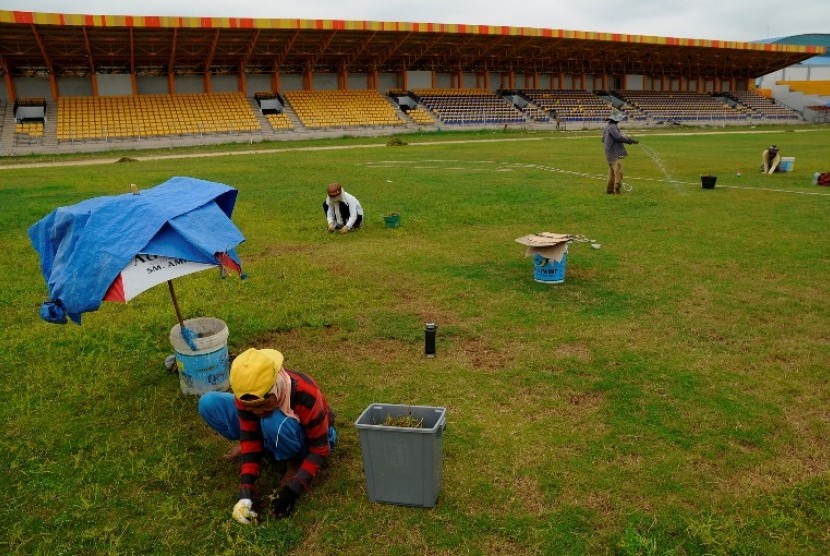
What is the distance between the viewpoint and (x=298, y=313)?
7332mm

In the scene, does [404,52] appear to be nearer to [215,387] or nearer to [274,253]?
[274,253]

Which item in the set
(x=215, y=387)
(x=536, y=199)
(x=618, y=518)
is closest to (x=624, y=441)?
(x=618, y=518)

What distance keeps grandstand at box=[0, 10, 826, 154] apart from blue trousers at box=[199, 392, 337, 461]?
131 feet

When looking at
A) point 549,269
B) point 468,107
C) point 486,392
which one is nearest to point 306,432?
point 486,392

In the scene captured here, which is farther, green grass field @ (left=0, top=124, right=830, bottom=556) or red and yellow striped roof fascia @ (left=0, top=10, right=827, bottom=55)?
red and yellow striped roof fascia @ (left=0, top=10, right=827, bottom=55)

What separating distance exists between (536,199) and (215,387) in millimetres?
10925

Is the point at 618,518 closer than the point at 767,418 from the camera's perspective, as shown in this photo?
Yes

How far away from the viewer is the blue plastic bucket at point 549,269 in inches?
316

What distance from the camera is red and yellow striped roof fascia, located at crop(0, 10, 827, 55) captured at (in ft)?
120

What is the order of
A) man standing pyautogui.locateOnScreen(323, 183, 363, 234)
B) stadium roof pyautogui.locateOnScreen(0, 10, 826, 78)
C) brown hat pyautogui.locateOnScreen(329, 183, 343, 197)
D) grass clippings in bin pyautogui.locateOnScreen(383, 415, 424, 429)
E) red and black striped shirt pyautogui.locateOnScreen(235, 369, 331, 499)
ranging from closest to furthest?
grass clippings in bin pyautogui.locateOnScreen(383, 415, 424, 429), red and black striped shirt pyautogui.locateOnScreen(235, 369, 331, 499), brown hat pyautogui.locateOnScreen(329, 183, 343, 197), man standing pyautogui.locateOnScreen(323, 183, 363, 234), stadium roof pyautogui.locateOnScreen(0, 10, 826, 78)

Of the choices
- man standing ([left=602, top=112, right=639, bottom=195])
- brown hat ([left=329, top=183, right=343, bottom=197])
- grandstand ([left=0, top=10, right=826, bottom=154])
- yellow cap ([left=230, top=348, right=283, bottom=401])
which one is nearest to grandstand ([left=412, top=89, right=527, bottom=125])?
grandstand ([left=0, top=10, right=826, bottom=154])

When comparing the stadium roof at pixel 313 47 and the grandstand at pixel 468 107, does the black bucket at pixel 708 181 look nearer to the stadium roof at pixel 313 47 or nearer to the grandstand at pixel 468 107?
the stadium roof at pixel 313 47

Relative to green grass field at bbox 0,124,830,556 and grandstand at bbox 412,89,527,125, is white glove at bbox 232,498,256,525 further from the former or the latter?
grandstand at bbox 412,89,527,125

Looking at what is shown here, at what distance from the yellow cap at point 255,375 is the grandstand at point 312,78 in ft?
133
